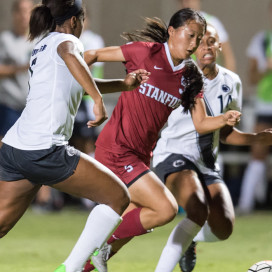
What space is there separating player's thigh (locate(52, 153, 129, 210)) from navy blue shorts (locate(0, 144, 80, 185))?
4 cm

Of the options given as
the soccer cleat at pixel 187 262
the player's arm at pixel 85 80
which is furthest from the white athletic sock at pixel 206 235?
the player's arm at pixel 85 80

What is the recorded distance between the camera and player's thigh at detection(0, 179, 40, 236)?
17.4 ft

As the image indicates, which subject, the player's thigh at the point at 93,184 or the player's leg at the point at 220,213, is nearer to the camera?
the player's thigh at the point at 93,184

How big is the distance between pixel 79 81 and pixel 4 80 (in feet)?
22.5

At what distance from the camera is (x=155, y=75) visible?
6195 mm

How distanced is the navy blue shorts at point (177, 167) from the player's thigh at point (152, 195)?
767mm

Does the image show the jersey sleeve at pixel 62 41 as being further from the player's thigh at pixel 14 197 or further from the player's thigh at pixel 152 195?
the player's thigh at pixel 152 195

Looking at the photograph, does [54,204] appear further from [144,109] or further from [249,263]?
[144,109]

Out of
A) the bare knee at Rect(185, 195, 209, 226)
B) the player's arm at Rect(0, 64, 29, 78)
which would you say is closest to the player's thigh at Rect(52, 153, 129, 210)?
the bare knee at Rect(185, 195, 209, 226)

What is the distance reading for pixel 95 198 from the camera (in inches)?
207

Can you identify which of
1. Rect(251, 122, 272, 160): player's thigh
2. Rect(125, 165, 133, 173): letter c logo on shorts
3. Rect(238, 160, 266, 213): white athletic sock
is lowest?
Rect(238, 160, 266, 213): white athletic sock

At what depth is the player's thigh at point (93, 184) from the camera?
5184 millimetres

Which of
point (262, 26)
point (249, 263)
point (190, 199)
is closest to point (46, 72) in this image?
point (190, 199)

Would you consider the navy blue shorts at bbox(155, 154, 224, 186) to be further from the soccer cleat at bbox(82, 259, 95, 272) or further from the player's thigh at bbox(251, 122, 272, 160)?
the player's thigh at bbox(251, 122, 272, 160)
